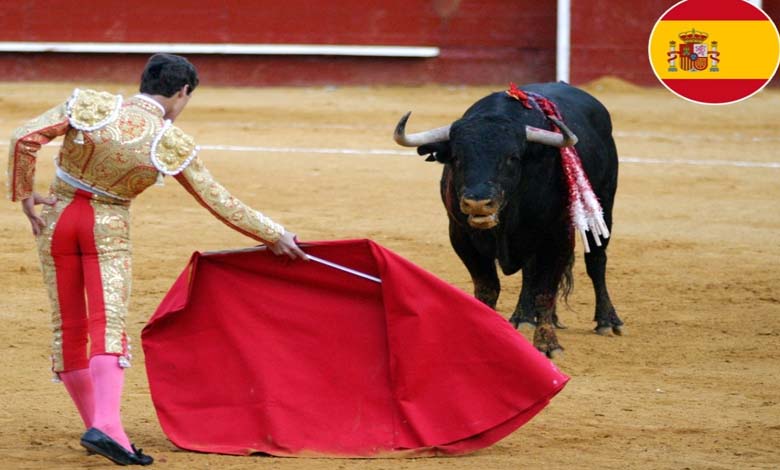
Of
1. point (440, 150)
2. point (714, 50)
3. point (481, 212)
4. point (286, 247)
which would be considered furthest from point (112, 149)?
point (714, 50)

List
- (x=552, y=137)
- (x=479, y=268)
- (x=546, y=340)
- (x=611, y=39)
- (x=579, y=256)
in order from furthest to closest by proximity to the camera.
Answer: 1. (x=611, y=39)
2. (x=579, y=256)
3. (x=479, y=268)
4. (x=546, y=340)
5. (x=552, y=137)

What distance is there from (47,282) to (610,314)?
2.74m

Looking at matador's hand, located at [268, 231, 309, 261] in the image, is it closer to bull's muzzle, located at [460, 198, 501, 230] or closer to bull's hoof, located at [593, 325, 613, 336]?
bull's muzzle, located at [460, 198, 501, 230]

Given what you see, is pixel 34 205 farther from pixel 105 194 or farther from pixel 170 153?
pixel 170 153

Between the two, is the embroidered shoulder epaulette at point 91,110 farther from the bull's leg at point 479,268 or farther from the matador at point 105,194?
the bull's leg at point 479,268

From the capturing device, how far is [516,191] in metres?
4.95

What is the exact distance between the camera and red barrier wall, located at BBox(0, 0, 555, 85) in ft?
45.6

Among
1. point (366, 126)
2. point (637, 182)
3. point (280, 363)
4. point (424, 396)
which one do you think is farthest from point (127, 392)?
point (366, 126)

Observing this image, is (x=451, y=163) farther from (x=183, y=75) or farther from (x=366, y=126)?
(x=366, y=126)

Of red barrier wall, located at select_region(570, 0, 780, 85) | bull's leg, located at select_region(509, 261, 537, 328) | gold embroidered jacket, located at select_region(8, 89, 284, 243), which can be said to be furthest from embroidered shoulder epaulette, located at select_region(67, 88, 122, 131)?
red barrier wall, located at select_region(570, 0, 780, 85)

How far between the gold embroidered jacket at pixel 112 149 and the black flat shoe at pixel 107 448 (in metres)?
0.60

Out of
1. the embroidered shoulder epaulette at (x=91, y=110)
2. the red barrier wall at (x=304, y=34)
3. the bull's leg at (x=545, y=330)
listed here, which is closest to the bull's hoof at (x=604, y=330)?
the bull's leg at (x=545, y=330)

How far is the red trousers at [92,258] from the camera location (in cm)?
353

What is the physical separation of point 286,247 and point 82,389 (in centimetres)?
65
